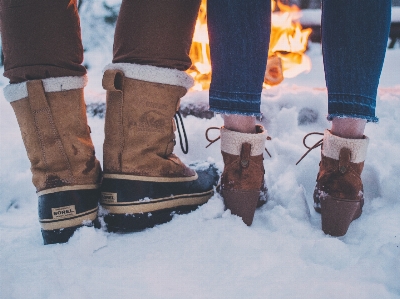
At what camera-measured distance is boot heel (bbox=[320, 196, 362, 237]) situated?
3.18 feet

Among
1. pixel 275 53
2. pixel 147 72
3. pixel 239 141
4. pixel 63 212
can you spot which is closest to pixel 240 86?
pixel 239 141

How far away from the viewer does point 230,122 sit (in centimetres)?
103

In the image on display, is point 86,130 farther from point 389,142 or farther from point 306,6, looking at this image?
point 306,6

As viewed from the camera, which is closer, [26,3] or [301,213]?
[26,3]

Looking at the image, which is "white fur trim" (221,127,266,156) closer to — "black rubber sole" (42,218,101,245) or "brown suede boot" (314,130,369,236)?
"brown suede boot" (314,130,369,236)

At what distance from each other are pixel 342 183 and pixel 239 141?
33cm

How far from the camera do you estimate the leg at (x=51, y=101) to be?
0.89 meters

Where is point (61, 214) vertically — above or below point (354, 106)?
below

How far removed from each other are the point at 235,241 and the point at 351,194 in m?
0.38

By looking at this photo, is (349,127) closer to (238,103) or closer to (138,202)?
(238,103)

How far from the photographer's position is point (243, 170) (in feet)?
3.34

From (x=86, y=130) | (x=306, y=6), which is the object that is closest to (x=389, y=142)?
(x=86, y=130)

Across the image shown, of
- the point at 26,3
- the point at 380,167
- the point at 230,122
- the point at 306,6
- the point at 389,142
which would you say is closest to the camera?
the point at 26,3

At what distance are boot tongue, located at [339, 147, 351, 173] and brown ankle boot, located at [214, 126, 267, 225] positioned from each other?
0.23 meters
